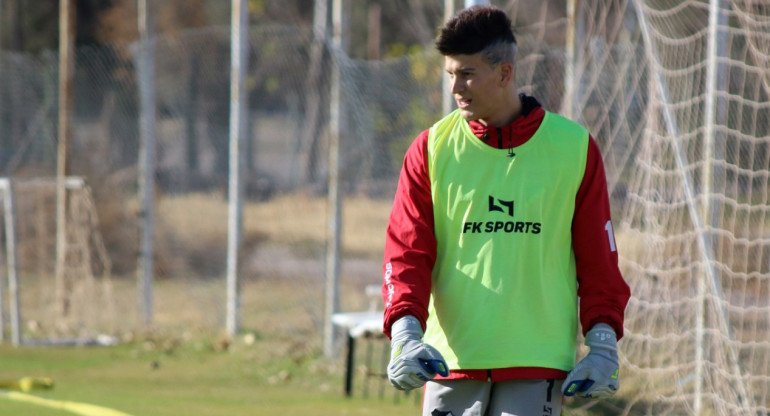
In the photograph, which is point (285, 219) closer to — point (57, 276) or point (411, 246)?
point (57, 276)

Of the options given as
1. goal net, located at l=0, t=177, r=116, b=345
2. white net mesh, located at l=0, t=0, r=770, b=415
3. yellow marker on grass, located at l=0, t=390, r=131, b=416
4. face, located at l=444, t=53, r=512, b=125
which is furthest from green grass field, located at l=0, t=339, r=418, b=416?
face, located at l=444, t=53, r=512, b=125

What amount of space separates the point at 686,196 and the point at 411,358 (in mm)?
3984

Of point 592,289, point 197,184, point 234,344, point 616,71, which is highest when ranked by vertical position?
point 616,71

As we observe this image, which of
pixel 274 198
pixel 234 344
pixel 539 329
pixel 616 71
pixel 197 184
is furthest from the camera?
pixel 197 184

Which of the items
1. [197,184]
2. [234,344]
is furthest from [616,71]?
[197,184]

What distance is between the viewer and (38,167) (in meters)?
15.1

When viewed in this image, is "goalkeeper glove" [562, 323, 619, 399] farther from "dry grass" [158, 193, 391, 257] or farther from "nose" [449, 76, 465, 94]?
"dry grass" [158, 193, 391, 257]

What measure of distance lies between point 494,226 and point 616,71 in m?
4.95

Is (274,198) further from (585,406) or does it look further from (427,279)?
(427,279)

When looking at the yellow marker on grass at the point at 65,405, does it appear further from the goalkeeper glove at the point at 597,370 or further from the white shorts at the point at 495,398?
the goalkeeper glove at the point at 597,370

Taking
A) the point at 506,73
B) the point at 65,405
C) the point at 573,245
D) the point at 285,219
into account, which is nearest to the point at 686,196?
the point at 573,245

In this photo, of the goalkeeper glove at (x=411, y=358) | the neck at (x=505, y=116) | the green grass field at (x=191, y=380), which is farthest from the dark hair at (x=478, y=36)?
the green grass field at (x=191, y=380)

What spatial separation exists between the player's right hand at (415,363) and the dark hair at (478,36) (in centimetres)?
88

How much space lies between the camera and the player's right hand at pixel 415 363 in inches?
129
